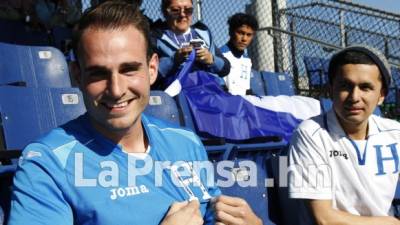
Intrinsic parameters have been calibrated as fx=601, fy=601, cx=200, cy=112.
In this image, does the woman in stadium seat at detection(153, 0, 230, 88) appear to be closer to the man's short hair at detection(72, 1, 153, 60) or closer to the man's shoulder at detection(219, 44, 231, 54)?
the man's shoulder at detection(219, 44, 231, 54)

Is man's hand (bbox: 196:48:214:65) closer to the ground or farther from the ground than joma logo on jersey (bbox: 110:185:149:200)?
farther from the ground

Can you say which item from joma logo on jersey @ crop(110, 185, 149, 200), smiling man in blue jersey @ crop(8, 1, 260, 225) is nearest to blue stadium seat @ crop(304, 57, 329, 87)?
smiling man in blue jersey @ crop(8, 1, 260, 225)

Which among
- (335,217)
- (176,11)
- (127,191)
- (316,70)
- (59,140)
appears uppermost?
(176,11)

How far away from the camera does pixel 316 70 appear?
7359mm

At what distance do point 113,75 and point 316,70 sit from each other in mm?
6094

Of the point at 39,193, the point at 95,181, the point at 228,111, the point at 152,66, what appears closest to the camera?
the point at 39,193

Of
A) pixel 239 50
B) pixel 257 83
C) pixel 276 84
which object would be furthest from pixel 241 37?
pixel 276 84

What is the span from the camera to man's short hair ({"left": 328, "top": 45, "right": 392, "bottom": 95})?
2.49m

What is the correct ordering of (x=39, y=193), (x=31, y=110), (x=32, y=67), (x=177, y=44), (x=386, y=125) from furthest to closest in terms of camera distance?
(x=177, y=44) → (x=32, y=67) → (x=31, y=110) → (x=386, y=125) → (x=39, y=193)

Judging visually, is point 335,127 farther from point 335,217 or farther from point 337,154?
point 335,217

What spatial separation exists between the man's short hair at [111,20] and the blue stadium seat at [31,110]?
1576mm

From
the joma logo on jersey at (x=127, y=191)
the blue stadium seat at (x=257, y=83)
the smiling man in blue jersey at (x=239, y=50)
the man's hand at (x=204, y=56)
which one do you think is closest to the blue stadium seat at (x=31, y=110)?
the man's hand at (x=204, y=56)

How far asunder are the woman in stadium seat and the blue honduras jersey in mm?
2340

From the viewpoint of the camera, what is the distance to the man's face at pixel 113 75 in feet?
4.91
